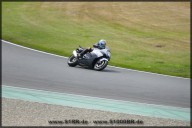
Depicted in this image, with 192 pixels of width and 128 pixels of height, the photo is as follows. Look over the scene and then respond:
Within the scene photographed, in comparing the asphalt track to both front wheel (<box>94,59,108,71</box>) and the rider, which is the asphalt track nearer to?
front wheel (<box>94,59,108,71</box>)

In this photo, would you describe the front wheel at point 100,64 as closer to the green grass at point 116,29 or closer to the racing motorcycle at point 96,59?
the racing motorcycle at point 96,59

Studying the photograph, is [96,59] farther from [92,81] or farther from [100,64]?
[92,81]

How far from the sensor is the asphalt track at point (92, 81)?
14.5 metres

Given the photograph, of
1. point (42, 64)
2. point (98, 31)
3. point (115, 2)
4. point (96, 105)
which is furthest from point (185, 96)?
point (115, 2)

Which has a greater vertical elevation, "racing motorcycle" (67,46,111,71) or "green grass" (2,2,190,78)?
"green grass" (2,2,190,78)

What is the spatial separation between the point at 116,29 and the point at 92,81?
15.3m

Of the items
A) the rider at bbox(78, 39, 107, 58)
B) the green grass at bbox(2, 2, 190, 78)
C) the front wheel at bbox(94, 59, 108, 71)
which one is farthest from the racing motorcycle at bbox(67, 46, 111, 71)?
the green grass at bbox(2, 2, 190, 78)

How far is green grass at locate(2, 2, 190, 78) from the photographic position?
2377 cm

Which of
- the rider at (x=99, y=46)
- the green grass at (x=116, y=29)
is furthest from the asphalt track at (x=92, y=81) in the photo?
the green grass at (x=116, y=29)

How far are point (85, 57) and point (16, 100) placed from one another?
21.7 ft

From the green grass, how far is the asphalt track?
2.30m

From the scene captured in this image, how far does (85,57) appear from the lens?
18.7 m

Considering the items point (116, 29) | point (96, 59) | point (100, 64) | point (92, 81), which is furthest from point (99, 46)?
point (116, 29)

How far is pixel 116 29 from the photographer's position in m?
31.2
